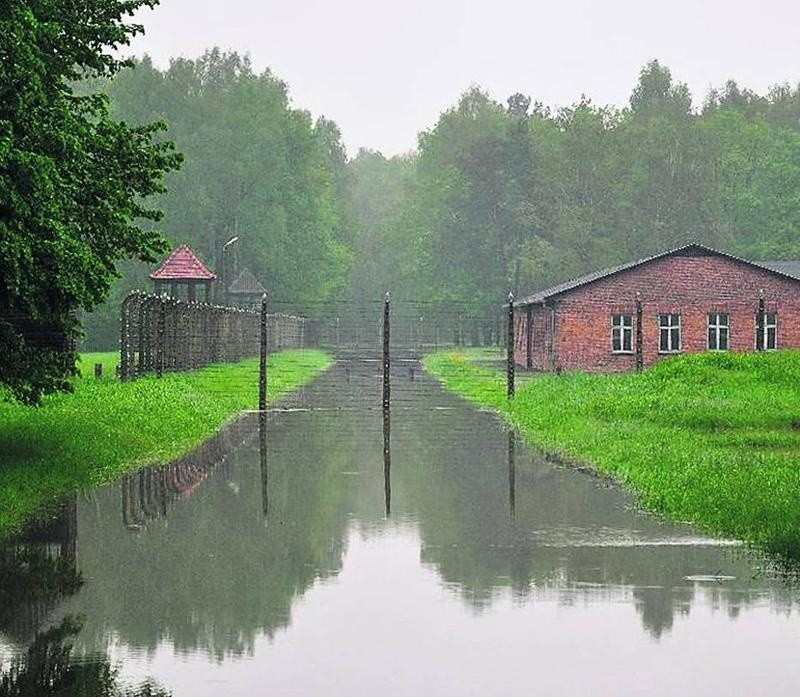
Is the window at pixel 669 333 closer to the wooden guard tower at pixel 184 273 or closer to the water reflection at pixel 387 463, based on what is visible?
the wooden guard tower at pixel 184 273

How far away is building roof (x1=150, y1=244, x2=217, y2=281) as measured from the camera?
6369 centimetres

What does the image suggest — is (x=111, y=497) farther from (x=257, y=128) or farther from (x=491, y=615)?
(x=257, y=128)

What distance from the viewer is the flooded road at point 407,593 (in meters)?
8.66

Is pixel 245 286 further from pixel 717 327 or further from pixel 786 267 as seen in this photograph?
pixel 717 327

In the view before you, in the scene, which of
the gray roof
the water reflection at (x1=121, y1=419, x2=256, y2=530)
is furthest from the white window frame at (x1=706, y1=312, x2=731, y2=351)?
the water reflection at (x1=121, y1=419, x2=256, y2=530)

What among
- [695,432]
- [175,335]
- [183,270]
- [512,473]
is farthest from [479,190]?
[512,473]

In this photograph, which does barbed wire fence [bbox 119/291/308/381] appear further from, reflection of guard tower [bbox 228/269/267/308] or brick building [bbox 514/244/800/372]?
brick building [bbox 514/244/800/372]

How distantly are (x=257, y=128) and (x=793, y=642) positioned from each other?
3679 inches

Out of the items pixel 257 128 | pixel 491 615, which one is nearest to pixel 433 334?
pixel 257 128

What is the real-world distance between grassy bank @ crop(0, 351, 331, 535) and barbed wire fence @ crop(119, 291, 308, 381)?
61.8 inches

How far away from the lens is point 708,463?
19.3m

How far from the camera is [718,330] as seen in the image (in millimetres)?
58469

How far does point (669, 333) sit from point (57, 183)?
146ft

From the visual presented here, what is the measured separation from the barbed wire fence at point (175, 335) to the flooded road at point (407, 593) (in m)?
21.2
